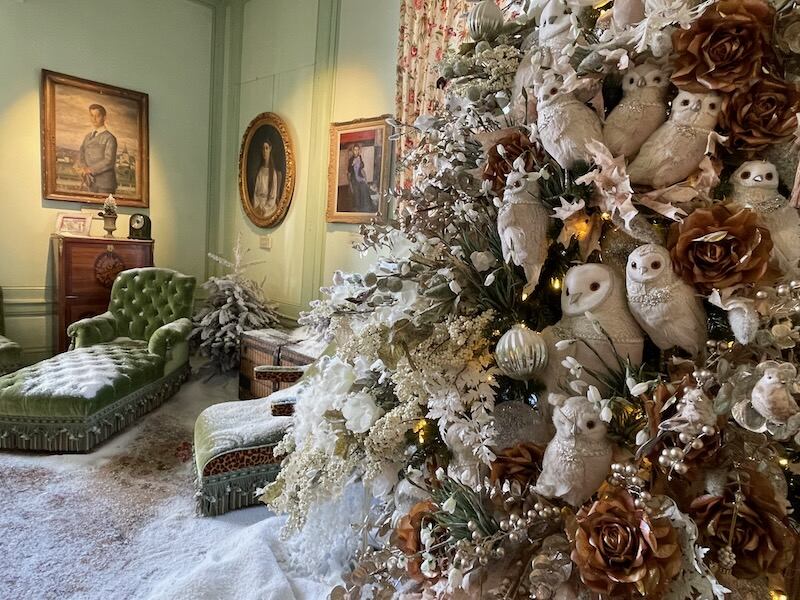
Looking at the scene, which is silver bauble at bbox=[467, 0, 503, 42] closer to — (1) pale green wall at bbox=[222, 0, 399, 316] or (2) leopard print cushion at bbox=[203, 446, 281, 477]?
(2) leopard print cushion at bbox=[203, 446, 281, 477]

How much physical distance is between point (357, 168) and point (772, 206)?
365 cm

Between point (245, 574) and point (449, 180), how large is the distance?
113cm

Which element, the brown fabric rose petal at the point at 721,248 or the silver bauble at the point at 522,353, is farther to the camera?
the silver bauble at the point at 522,353

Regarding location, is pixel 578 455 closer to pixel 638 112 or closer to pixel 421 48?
pixel 638 112

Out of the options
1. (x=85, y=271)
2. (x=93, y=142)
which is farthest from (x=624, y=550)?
(x=93, y=142)

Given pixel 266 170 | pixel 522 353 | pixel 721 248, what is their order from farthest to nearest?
1. pixel 266 170
2. pixel 522 353
3. pixel 721 248

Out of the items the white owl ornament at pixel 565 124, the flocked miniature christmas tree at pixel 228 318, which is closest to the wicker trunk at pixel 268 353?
the flocked miniature christmas tree at pixel 228 318

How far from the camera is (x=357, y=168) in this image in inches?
166

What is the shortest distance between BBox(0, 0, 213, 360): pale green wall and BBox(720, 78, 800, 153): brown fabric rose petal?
5.16 metres

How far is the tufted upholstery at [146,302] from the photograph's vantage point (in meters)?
4.38

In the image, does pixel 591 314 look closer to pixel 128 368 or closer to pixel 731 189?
pixel 731 189

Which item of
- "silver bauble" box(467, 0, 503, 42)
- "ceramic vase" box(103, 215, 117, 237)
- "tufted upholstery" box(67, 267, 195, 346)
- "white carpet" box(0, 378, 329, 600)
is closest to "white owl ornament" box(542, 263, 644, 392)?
"silver bauble" box(467, 0, 503, 42)

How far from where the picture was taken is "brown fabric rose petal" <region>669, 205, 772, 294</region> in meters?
0.72

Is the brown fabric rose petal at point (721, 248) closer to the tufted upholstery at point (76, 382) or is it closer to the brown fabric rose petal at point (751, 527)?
the brown fabric rose petal at point (751, 527)
